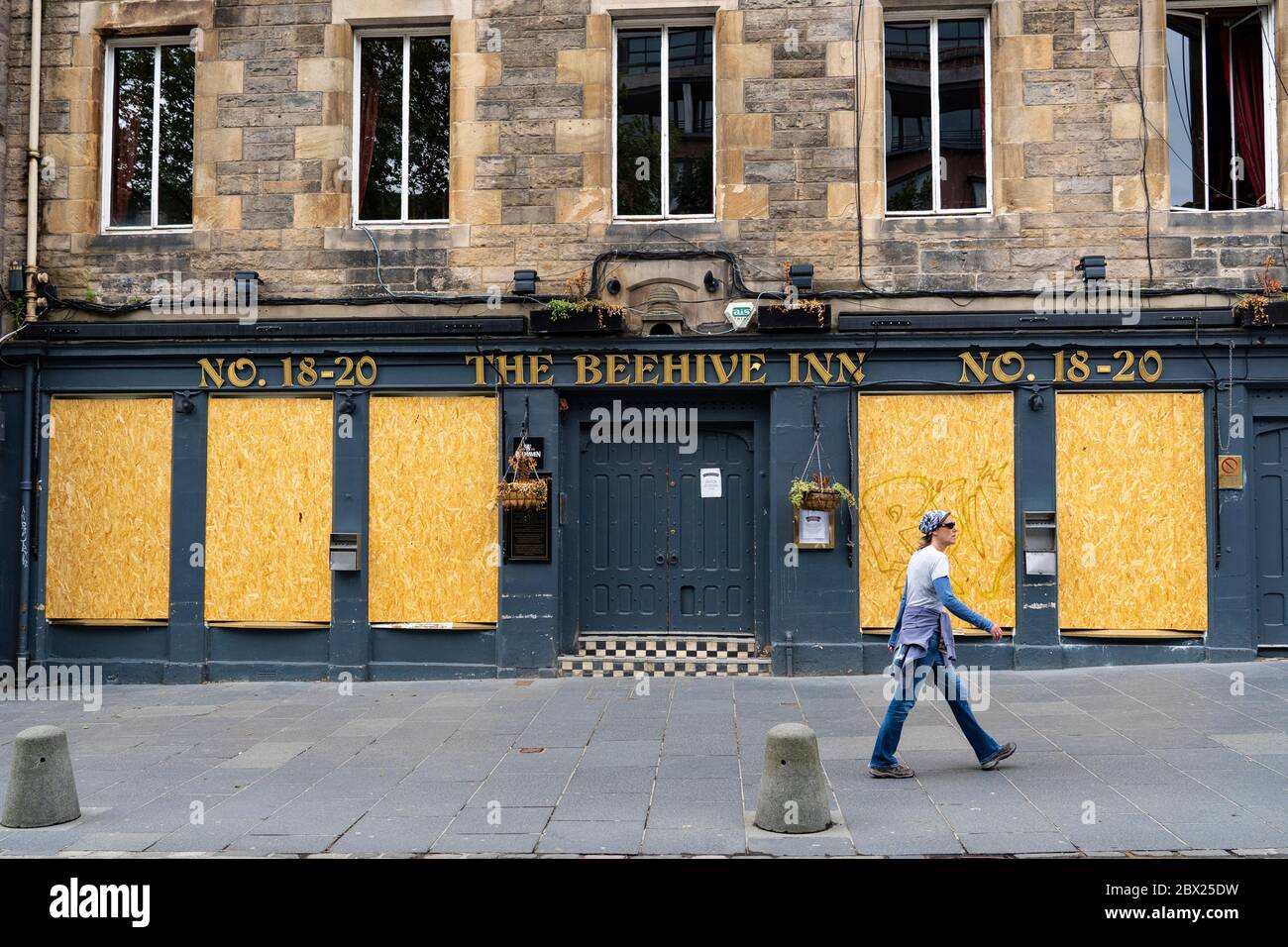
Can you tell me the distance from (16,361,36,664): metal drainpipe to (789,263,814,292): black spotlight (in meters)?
8.48

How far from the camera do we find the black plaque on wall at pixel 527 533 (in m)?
11.0

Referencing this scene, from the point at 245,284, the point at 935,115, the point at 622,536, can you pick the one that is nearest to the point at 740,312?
the point at 622,536

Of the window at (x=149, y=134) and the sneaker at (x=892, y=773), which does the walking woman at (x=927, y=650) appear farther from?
the window at (x=149, y=134)

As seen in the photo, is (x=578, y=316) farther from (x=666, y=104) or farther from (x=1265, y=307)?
(x=1265, y=307)

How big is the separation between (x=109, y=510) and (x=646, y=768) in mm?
7393

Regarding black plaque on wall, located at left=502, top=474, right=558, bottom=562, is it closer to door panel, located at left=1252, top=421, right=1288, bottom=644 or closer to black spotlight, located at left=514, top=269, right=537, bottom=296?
black spotlight, located at left=514, top=269, right=537, bottom=296

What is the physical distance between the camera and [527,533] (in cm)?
1105

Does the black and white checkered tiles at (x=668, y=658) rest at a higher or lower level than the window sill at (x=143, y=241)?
lower

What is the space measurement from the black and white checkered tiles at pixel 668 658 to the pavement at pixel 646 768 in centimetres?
21

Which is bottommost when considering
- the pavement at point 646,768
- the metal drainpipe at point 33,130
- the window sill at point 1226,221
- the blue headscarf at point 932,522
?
the pavement at point 646,768

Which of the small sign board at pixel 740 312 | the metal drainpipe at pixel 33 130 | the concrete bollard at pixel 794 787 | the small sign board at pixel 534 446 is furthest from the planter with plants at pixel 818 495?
the metal drainpipe at pixel 33 130

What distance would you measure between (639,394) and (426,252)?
2826 mm

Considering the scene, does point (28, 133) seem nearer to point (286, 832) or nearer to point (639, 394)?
point (639, 394)

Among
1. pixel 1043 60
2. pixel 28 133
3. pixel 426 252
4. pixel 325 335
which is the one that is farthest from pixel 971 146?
pixel 28 133
